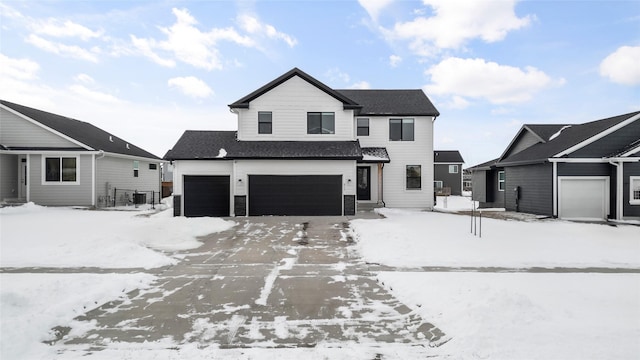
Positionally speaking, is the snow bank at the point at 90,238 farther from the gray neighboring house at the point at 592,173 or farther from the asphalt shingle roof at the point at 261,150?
the gray neighboring house at the point at 592,173

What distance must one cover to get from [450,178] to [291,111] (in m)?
31.2

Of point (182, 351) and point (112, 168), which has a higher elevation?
point (112, 168)

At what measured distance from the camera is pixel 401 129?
21.8 meters

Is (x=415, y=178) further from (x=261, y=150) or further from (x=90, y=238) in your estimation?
(x=90, y=238)

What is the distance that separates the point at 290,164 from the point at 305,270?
33.1ft

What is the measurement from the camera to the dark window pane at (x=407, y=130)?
21.7m

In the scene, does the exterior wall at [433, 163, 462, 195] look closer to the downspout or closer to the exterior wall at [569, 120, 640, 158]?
the exterior wall at [569, 120, 640, 158]

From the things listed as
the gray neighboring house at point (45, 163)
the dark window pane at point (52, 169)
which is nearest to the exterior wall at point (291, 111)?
the gray neighboring house at point (45, 163)

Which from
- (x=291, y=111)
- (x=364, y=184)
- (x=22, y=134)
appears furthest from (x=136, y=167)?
(x=364, y=184)

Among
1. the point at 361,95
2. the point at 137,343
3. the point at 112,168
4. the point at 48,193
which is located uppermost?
the point at 361,95

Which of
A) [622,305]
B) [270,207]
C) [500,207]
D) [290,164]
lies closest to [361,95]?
[290,164]

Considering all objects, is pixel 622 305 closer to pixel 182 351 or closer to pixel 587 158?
pixel 182 351

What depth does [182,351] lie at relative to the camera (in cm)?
433

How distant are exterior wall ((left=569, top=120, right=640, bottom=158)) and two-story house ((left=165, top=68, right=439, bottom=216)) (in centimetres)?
778
